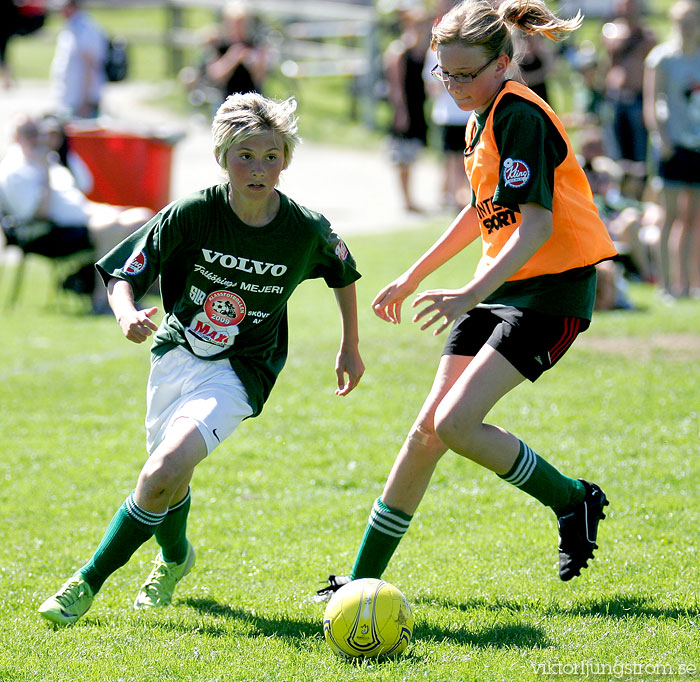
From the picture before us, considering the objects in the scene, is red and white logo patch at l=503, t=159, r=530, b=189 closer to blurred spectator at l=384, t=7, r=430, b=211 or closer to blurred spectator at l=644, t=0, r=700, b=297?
blurred spectator at l=644, t=0, r=700, b=297

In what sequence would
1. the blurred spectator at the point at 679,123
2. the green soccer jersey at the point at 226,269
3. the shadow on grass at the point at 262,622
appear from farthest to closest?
the blurred spectator at the point at 679,123 → the green soccer jersey at the point at 226,269 → the shadow on grass at the point at 262,622

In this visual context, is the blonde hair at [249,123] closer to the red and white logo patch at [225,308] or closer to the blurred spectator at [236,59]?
the red and white logo patch at [225,308]

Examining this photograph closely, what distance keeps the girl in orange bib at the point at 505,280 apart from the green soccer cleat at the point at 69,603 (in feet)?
3.02

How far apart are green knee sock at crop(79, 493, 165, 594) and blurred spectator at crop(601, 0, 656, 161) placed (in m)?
9.87

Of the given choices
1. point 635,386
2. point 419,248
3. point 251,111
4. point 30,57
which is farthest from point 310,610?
point 30,57

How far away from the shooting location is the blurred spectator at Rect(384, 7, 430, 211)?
14.2 meters

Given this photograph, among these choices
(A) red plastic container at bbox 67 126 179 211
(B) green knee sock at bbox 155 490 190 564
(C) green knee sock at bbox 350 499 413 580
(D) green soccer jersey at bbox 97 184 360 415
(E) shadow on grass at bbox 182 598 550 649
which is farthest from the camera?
(A) red plastic container at bbox 67 126 179 211

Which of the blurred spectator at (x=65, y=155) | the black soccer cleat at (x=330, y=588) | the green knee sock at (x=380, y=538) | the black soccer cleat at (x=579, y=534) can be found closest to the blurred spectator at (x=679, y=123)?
the blurred spectator at (x=65, y=155)

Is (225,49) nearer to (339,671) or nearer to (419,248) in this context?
(419,248)

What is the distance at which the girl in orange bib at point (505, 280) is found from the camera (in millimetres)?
3715

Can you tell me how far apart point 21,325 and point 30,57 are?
20442 millimetres

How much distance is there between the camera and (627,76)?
12.7m

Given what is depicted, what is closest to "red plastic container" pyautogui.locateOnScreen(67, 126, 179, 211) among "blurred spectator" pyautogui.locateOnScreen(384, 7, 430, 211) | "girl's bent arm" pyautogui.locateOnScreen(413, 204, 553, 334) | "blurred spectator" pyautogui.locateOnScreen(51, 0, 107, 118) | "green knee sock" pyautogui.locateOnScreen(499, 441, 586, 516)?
"blurred spectator" pyautogui.locateOnScreen(51, 0, 107, 118)

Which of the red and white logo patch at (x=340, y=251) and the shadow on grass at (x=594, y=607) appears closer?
the shadow on grass at (x=594, y=607)
